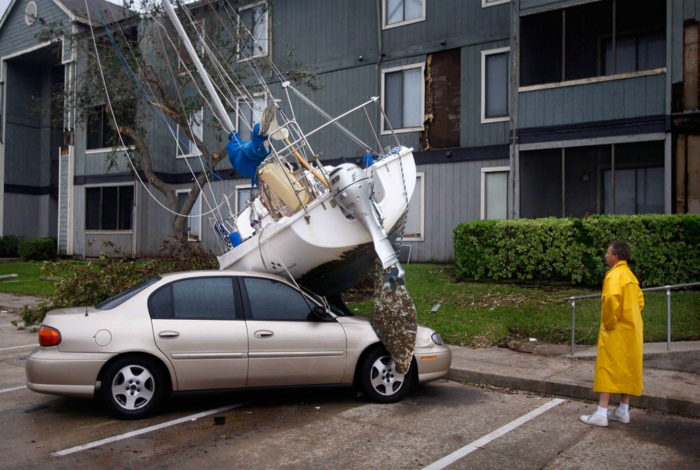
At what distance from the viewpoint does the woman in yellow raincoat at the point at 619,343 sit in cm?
606

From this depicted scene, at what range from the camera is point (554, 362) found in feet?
28.5

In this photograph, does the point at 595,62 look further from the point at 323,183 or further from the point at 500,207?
the point at 323,183

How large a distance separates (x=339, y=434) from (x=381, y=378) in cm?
115

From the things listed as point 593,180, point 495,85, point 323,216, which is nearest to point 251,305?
point 323,216

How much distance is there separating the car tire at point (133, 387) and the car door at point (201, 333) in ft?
0.66

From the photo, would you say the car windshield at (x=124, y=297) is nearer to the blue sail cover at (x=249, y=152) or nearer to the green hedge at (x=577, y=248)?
the blue sail cover at (x=249, y=152)

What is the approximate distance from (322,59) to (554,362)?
14.2 m

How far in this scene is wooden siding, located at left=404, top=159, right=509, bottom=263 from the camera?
17.3 meters

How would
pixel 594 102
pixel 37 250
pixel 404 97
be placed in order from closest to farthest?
pixel 594 102 < pixel 404 97 < pixel 37 250

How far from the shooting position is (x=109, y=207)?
82.2ft

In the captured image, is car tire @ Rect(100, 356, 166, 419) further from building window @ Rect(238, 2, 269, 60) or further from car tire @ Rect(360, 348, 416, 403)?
building window @ Rect(238, 2, 269, 60)

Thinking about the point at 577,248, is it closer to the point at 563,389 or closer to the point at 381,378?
the point at 563,389

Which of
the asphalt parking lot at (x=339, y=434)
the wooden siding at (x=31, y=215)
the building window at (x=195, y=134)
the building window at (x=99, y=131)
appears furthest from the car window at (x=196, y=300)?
the wooden siding at (x=31, y=215)

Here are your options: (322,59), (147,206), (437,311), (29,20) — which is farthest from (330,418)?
(29,20)
